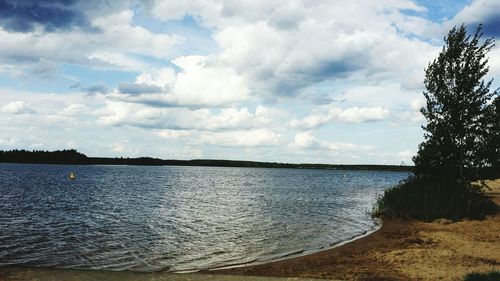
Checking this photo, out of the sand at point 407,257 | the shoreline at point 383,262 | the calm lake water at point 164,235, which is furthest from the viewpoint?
the calm lake water at point 164,235

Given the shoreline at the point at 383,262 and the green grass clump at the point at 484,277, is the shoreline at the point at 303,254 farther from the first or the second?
the green grass clump at the point at 484,277

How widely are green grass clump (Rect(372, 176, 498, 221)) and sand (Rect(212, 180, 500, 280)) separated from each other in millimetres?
2391

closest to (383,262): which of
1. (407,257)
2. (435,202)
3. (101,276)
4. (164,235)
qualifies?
(407,257)

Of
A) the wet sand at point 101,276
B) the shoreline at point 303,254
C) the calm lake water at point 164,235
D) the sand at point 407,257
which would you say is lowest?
the calm lake water at point 164,235

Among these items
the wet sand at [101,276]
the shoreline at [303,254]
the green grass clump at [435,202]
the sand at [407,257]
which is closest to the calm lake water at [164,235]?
the shoreline at [303,254]

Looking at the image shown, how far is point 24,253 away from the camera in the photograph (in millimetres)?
16875

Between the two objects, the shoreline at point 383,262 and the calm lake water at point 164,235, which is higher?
the shoreline at point 383,262

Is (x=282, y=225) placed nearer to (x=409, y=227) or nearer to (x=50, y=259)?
(x=409, y=227)

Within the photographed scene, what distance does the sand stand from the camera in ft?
37.8

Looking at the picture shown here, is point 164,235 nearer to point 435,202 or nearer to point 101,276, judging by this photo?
point 101,276

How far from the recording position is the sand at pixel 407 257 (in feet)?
37.8

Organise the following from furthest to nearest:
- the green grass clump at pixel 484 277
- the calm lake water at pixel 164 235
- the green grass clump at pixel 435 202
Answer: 1. the green grass clump at pixel 435 202
2. the calm lake water at pixel 164 235
3. the green grass clump at pixel 484 277

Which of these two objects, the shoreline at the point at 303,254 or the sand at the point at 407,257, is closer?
the sand at the point at 407,257

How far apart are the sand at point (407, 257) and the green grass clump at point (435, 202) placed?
2.39 metres
